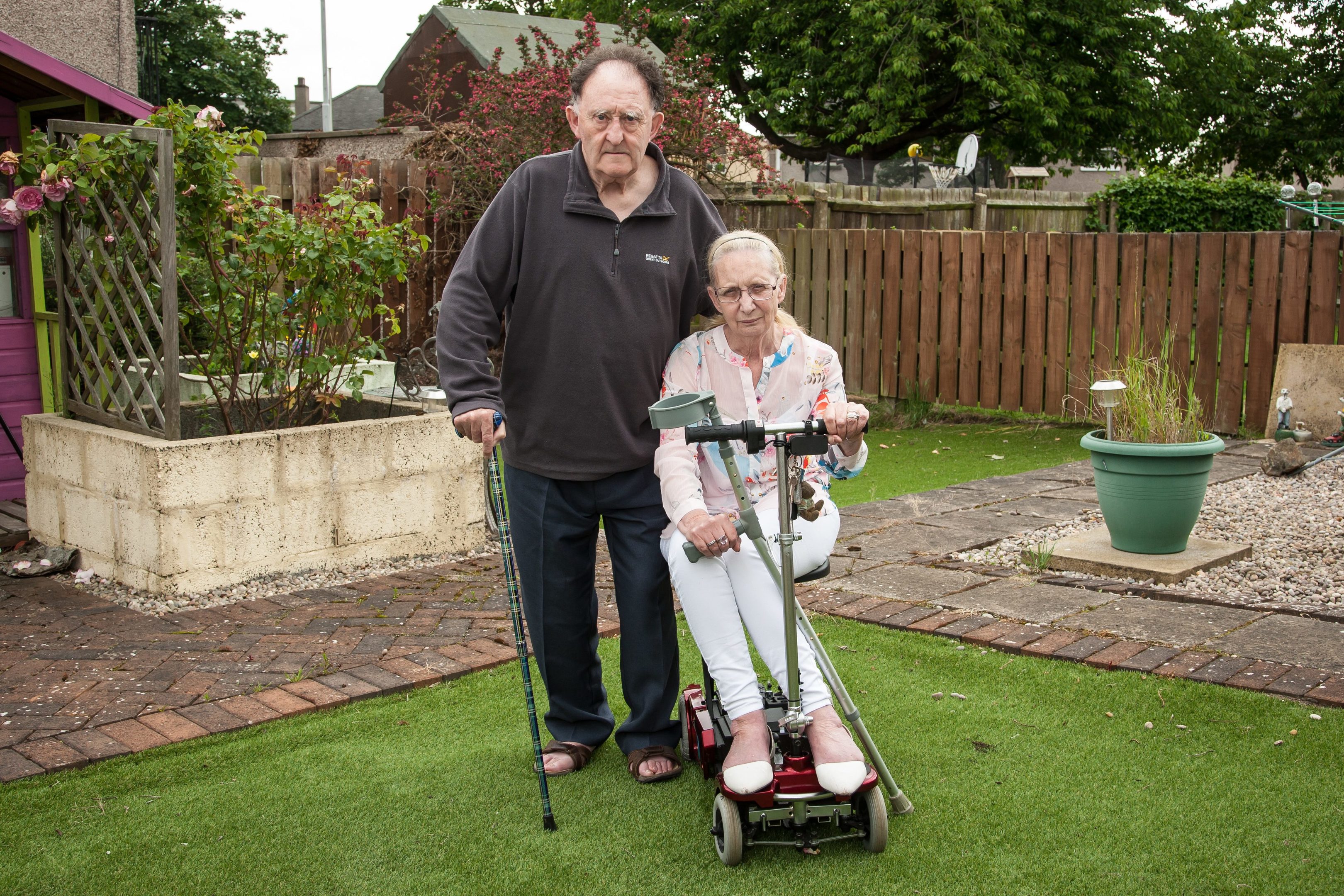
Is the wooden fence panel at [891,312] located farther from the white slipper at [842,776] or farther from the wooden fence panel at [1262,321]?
the white slipper at [842,776]

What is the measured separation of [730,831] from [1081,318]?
7081 millimetres

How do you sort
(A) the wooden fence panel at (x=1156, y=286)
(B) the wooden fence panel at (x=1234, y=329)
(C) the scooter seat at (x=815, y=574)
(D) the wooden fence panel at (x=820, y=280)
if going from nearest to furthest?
(C) the scooter seat at (x=815, y=574), (B) the wooden fence panel at (x=1234, y=329), (A) the wooden fence panel at (x=1156, y=286), (D) the wooden fence panel at (x=820, y=280)

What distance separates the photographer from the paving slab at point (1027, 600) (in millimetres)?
4574

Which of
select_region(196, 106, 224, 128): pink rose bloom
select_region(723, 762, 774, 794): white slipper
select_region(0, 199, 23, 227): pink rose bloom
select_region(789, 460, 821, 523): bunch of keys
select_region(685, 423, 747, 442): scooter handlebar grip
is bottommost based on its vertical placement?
select_region(723, 762, 774, 794): white slipper

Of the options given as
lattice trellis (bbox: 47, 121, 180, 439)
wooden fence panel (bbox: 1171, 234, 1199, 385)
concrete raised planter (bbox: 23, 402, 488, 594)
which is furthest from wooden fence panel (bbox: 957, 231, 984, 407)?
lattice trellis (bbox: 47, 121, 180, 439)

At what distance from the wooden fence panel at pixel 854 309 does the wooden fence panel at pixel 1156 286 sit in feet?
7.68

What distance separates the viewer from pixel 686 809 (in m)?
3.08

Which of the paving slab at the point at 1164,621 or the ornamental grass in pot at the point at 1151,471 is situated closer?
the paving slab at the point at 1164,621

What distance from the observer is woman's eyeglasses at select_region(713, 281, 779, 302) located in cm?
297

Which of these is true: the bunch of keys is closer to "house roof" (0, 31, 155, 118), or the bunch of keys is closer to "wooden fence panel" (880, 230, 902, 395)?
"house roof" (0, 31, 155, 118)

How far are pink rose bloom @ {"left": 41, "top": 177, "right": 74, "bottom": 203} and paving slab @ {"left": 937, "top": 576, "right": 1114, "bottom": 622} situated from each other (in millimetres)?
4106

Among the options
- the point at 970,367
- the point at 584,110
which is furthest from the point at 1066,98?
the point at 584,110

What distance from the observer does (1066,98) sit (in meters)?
25.5

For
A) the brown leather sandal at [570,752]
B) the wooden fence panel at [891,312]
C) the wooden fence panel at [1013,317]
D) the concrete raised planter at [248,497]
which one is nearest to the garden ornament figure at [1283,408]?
the wooden fence panel at [1013,317]
